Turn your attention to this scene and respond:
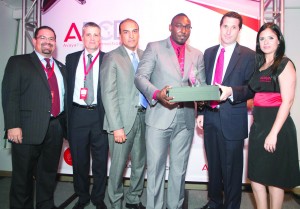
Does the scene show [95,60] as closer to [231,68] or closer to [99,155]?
[99,155]

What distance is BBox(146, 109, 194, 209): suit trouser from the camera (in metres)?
2.33

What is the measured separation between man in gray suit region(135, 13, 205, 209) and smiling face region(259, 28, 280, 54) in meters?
0.64

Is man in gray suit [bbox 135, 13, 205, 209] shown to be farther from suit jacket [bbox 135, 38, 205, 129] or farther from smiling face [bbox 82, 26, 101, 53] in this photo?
smiling face [bbox 82, 26, 101, 53]

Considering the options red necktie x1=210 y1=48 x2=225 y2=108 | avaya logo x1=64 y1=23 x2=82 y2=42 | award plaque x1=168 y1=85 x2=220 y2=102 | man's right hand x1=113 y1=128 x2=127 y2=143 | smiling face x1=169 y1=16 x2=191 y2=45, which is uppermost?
avaya logo x1=64 y1=23 x2=82 y2=42

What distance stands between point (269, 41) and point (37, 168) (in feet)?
9.12

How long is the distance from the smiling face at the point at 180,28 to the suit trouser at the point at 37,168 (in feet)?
5.34

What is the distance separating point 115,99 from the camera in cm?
257

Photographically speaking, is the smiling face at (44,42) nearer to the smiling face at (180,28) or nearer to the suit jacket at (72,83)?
the suit jacket at (72,83)

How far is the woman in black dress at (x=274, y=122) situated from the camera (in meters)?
2.12

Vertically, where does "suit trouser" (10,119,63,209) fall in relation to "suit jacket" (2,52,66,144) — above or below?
below

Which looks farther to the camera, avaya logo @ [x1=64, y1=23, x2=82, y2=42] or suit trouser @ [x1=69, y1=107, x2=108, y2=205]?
avaya logo @ [x1=64, y1=23, x2=82, y2=42]

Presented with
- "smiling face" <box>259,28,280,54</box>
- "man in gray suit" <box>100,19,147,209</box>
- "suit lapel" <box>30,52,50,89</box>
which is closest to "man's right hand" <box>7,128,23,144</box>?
"suit lapel" <box>30,52,50,89</box>

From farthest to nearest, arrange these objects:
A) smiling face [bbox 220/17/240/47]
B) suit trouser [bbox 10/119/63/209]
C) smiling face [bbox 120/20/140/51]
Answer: smiling face [bbox 120/20/140/51] → suit trouser [bbox 10/119/63/209] → smiling face [bbox 220/17/240/47]

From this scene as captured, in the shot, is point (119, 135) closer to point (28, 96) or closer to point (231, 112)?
point (28, 96)
